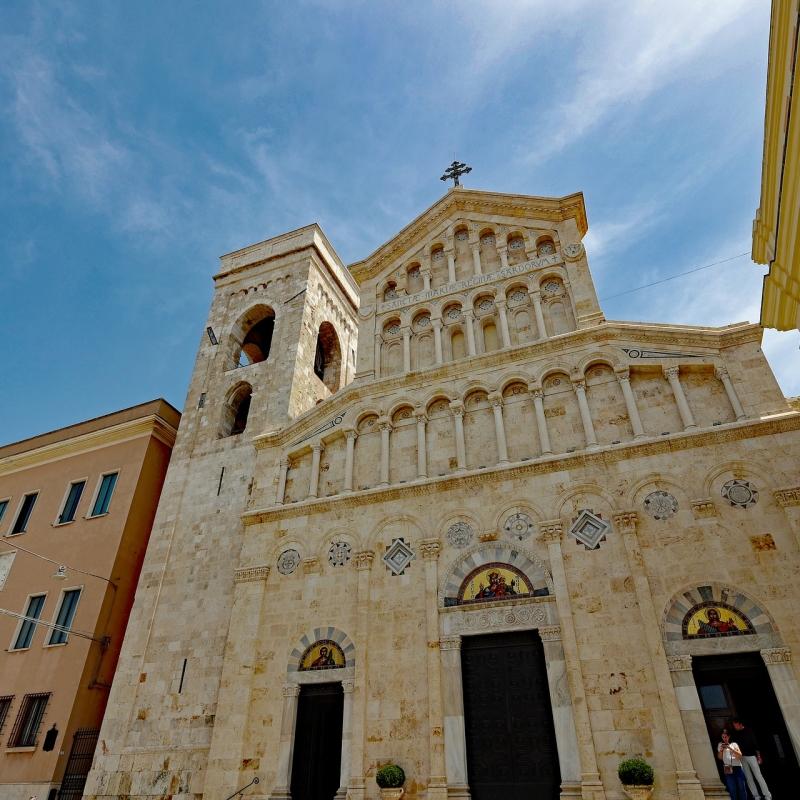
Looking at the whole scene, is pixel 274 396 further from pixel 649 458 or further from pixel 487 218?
pixel 649 458

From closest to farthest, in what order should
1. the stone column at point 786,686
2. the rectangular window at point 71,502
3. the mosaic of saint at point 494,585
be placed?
1. the stone column at point 786,686
2. the mosaic of saint at point 494,585
3. the rectangular window at point 71,502

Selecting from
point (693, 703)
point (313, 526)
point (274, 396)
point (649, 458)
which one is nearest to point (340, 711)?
point (313, 526)

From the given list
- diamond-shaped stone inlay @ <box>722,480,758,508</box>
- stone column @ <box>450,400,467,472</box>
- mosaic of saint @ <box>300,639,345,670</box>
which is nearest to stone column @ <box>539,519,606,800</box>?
stone column @ <box>450,400,467,472</box>

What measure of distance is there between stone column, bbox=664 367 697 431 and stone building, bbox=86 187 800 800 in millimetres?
52

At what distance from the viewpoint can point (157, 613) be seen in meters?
18.0

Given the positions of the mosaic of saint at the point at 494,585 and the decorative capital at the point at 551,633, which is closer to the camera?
the decorative capital at the point at 551,633

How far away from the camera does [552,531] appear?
14078mm

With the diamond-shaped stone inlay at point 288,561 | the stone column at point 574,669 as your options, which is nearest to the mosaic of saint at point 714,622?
the stone column at point 574,669

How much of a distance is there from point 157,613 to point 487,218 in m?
16.7

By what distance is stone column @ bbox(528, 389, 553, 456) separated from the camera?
50.3ft

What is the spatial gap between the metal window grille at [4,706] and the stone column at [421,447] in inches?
559

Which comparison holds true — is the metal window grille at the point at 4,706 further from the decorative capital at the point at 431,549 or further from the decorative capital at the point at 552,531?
the decorative capital at the point at 552,531

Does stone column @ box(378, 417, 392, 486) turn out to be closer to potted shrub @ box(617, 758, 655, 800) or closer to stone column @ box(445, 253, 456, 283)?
stone column @ box(445, 253, 456, 283)

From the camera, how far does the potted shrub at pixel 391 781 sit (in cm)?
1224
